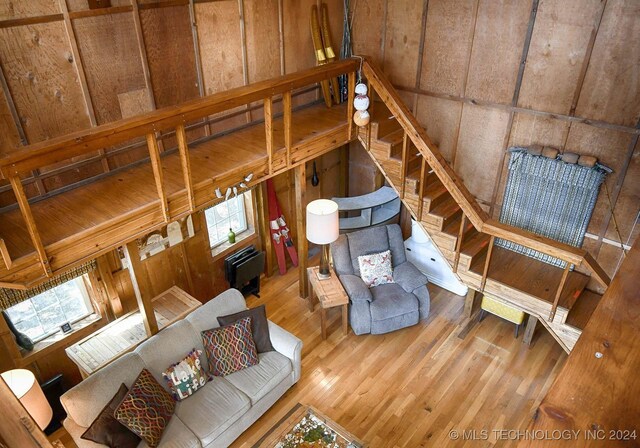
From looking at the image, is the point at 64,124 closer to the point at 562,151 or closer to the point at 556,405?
the point at 556,405

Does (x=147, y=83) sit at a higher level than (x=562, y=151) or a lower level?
higher

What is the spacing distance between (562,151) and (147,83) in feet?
14.3

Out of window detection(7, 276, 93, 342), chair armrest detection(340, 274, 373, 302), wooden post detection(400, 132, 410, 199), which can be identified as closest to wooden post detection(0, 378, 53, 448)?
A: window detection(7, 276, 93, 342)

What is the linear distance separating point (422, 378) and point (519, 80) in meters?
3.43

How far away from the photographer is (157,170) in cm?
352

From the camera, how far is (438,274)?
20.8 feet

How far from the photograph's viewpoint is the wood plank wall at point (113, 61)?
362 centimetres

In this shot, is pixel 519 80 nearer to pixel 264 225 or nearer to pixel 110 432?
pixel 264 225

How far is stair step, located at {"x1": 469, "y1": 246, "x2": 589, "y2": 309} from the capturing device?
4.73 m

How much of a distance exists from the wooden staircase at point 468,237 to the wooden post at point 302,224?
0.86 meters

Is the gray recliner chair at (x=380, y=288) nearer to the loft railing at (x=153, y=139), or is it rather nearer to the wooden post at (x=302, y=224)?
the wooden post at (x=302, y=224)

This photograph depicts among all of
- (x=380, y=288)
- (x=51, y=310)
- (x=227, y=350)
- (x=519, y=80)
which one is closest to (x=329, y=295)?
(x=380, y=288)

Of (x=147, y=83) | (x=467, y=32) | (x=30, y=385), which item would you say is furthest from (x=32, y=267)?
(x=467, y=32)

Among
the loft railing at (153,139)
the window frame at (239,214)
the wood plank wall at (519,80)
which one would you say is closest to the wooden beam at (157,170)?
the loft railing at (153,139)
